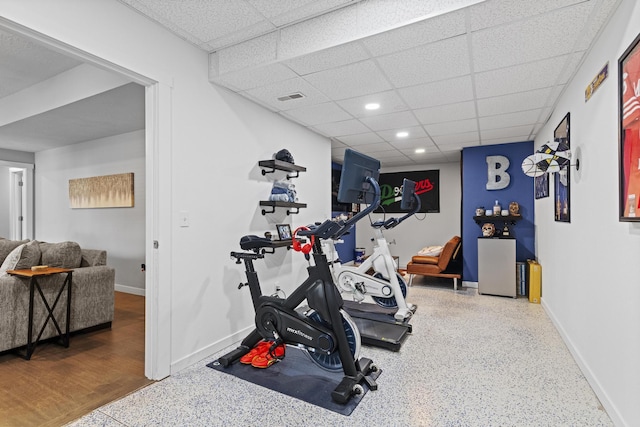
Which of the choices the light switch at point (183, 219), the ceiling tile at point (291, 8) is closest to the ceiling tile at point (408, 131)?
the ceiling tile at point (291, 8)

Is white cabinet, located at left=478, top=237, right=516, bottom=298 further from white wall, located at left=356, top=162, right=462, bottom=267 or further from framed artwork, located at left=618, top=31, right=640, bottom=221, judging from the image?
framed artwork, located at left=618, top=31, right=640, bottom=221

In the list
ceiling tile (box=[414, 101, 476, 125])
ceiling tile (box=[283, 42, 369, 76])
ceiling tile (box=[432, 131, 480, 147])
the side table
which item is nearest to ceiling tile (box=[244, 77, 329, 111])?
ceiling tile (box=[283, 42, 369, 76])

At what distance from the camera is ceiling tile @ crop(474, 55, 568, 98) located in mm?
2662

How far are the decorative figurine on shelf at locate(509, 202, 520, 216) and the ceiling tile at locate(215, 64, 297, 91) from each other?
4.25 m

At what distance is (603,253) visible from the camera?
2.13 meters

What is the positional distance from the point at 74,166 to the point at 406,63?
244 inches

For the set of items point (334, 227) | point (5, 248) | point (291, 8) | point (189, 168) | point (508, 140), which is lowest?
point (5, 248)

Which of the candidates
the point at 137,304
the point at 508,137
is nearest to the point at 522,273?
the point at 508,137

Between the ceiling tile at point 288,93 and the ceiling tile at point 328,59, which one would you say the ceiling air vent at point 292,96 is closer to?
the ceiling tile at point 288,93

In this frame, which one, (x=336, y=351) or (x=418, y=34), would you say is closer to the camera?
(x=418, y=34)

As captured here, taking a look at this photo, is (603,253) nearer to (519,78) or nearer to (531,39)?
(531,39)

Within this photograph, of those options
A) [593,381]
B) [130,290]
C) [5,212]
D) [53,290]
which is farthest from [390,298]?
[5,212]

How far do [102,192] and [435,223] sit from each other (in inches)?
260

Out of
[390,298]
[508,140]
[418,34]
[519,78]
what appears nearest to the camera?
[418,34]
